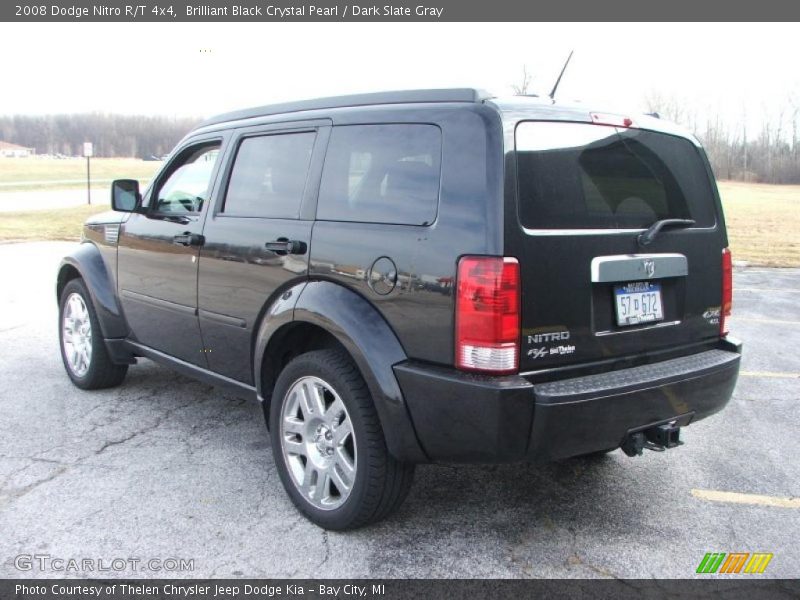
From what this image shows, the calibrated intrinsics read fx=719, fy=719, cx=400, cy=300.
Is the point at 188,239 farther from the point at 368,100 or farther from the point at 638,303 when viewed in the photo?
the point at 638,303

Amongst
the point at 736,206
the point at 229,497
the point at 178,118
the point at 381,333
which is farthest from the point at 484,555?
the point at 178,118

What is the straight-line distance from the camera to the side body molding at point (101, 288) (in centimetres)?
490

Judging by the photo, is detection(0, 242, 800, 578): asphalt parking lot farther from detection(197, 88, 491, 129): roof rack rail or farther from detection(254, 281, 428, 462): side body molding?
detection(197, 88, 491, 129): roof rack rail

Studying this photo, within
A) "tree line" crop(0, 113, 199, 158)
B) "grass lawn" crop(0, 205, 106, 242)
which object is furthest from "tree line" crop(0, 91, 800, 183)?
"grass lawn" crop(0, 205, 106, 242)

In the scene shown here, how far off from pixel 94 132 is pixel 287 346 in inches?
4901

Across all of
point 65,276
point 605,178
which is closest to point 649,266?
point 605,178

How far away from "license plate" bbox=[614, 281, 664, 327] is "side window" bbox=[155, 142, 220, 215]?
236cm

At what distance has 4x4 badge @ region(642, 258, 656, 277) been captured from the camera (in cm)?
309

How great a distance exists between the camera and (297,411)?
345 cm

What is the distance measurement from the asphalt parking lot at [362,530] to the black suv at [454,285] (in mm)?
285

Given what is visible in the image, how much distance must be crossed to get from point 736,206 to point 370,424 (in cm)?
3840

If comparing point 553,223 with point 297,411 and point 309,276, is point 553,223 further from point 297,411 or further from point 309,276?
point 297,411

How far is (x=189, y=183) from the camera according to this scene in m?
4.45

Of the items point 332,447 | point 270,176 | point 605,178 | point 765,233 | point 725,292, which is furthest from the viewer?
point 765,233
